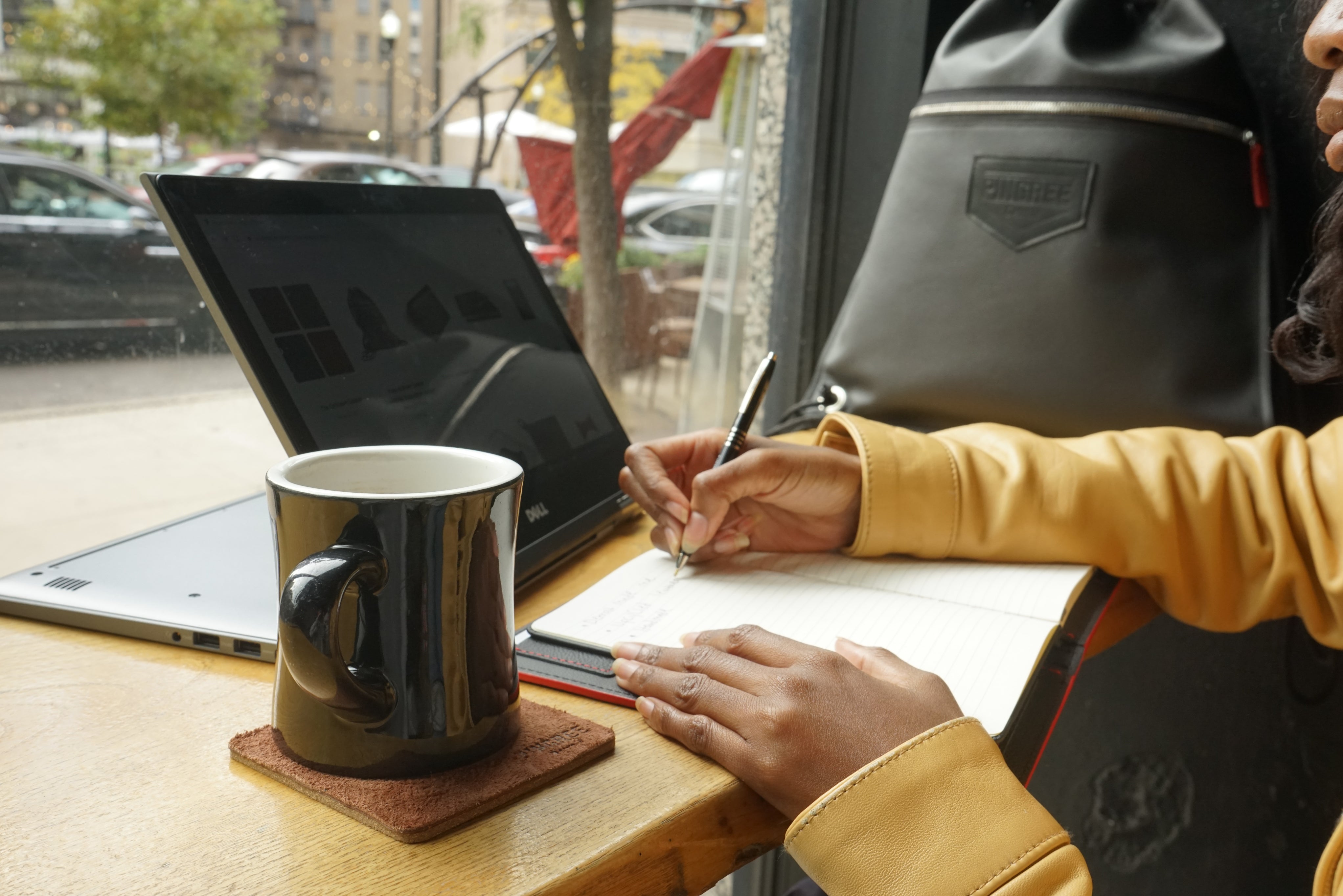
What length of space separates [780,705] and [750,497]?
1.10 ft

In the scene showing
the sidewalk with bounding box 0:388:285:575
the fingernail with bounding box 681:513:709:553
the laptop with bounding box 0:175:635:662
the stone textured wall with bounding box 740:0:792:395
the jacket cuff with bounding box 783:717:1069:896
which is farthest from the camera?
the stone textured wall with bounding box 740:0:792:395

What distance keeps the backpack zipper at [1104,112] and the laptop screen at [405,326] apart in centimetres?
57

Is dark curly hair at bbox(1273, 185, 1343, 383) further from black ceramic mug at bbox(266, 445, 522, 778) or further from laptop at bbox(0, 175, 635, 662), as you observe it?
black ceramic mug at bbox(266, 445, 522, 778)

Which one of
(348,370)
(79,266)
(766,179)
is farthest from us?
(766,179)

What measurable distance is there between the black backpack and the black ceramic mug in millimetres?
773

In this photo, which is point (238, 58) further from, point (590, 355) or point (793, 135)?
point (793, 135)

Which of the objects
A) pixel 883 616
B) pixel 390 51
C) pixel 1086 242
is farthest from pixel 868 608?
pixel 390 51

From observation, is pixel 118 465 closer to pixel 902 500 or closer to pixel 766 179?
pixel 902 500

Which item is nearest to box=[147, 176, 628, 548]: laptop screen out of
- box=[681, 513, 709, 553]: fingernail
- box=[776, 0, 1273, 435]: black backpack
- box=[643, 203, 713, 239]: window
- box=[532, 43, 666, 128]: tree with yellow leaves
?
box=[681, 513, 709, 553]: fingernail

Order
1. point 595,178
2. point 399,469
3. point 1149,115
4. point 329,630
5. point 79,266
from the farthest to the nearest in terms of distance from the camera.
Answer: point 595,178
point 1149,115
point 79,266
point 399,469
point 329,630

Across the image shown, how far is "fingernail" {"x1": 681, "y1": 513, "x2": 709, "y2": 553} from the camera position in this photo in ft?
2.67

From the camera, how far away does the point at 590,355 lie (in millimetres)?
1496

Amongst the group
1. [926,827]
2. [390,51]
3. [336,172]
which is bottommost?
[926,827]

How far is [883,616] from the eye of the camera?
0.75 meters
